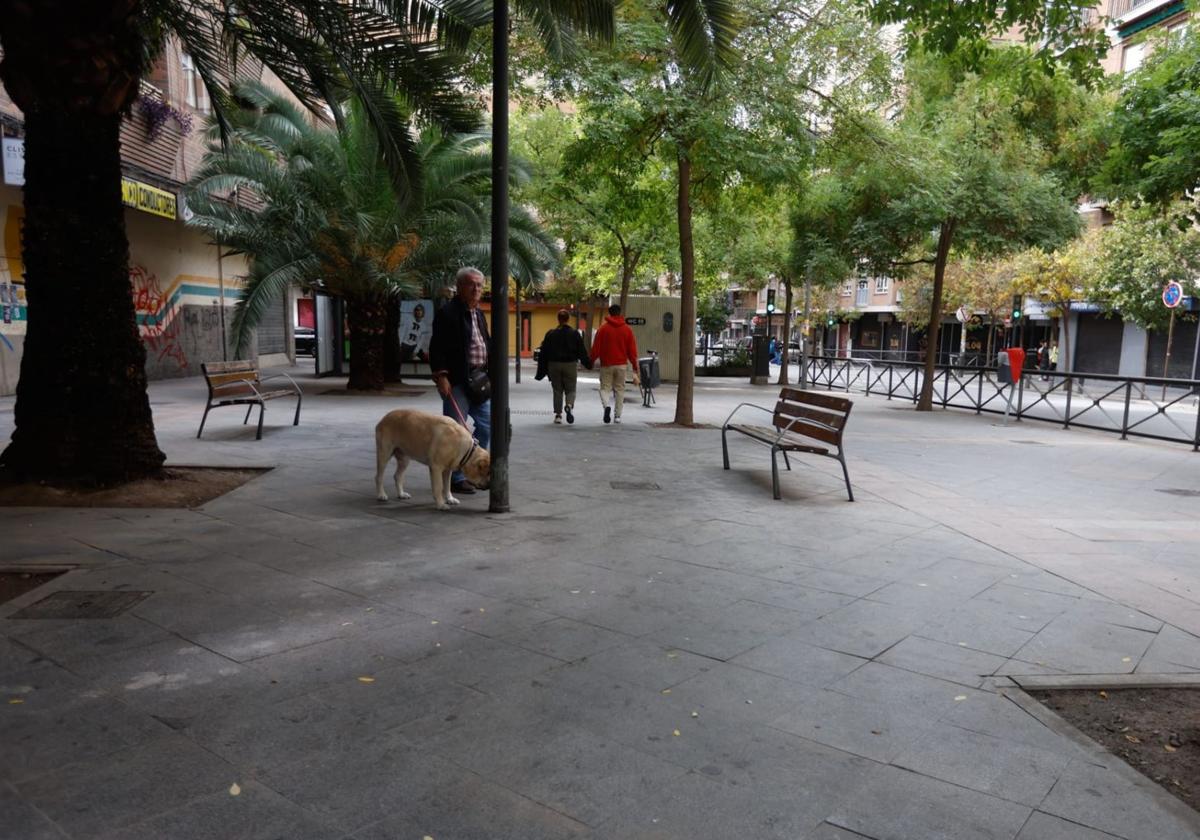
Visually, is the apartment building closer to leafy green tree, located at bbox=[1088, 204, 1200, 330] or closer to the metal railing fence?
the metal railing fence

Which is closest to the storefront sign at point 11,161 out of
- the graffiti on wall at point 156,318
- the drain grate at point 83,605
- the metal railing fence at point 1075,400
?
the graffiti on wall at point 156,318

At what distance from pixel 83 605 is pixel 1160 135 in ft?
31.9

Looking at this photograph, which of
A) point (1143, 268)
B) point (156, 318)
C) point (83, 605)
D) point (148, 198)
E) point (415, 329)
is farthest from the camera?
point (1143, 268)

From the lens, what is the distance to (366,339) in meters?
18.1

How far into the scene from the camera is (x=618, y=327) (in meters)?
13.0

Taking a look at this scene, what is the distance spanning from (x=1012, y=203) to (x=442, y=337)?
1336 centimetres

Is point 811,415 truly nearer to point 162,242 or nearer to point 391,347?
point 391,347

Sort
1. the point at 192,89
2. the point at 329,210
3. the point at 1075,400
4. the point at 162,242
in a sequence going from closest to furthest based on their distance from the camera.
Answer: the point at 329,210 < the point at 162,242 < the point at 192,89 < the point at 1075,400

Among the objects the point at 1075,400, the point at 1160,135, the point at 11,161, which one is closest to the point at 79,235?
the point at 11,161

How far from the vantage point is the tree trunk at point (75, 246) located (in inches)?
243

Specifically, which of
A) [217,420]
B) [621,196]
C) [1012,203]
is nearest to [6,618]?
[217,420]

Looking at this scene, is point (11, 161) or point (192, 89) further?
point (192, 89)

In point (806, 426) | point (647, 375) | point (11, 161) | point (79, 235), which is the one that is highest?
point (11, 161)

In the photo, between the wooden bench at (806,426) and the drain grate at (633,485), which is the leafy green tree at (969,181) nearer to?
the wooden bench at (806,426)
